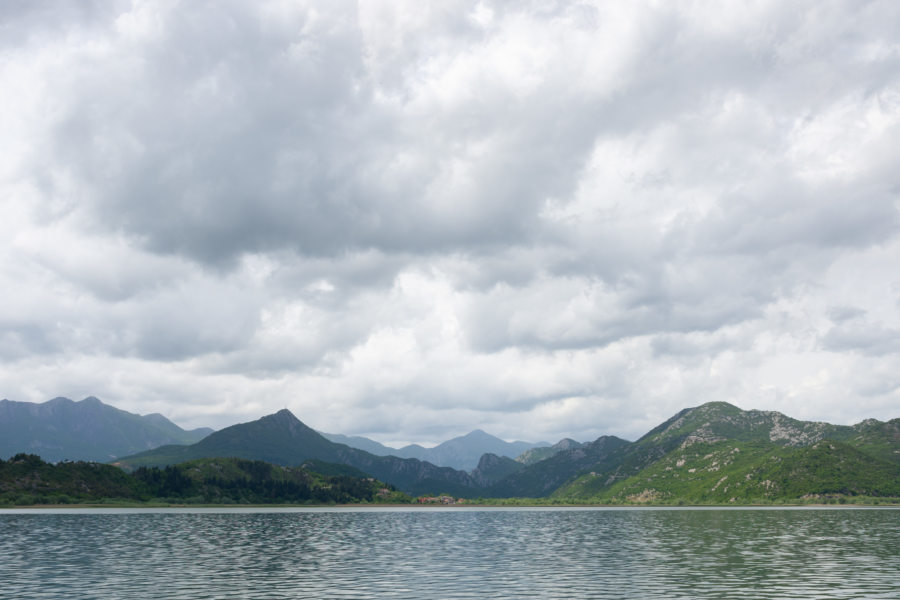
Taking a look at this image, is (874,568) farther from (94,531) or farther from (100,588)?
(94,531)

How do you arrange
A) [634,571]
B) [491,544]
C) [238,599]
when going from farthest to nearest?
[491,544]
[634,571]
[238,599]

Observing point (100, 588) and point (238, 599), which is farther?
point (100, 588)

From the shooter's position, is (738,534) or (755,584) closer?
(755,584)

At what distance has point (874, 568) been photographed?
3627 inches

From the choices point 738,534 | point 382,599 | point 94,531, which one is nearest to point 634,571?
point 382,599

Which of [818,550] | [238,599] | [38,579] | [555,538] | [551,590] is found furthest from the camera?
[555,538]

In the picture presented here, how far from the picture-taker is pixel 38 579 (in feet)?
272

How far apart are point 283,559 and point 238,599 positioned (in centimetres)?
4360

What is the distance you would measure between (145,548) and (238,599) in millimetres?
71996

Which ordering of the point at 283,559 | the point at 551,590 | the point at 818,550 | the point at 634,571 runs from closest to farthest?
the point at 551,590
the point at 634,571
the point at 283,559
the point at 818,550

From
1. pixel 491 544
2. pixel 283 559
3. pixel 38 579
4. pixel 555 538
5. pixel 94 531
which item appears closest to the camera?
pixel 38 579

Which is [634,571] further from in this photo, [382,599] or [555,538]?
[555,538]

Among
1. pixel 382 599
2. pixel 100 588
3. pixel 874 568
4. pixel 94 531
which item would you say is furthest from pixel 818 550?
pixel 94 531

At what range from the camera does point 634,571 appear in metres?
91.6
